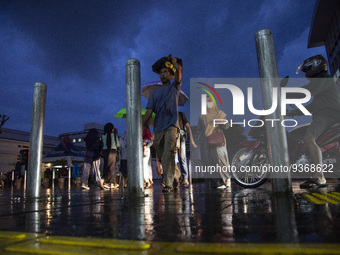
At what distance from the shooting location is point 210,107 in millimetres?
6434

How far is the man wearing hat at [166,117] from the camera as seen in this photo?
4.09 meters

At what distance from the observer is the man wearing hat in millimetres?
4086

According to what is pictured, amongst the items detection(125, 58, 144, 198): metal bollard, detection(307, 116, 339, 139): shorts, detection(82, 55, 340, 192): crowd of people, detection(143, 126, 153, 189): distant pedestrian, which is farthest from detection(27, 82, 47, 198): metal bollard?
detection(307, 116, 339, 139): shorts

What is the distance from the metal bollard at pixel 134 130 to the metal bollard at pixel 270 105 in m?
1.40

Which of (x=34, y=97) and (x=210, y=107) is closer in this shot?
(x=34, y=97)

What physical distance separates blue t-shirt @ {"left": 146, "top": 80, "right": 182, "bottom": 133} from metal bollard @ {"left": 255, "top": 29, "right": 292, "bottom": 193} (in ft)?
5.34

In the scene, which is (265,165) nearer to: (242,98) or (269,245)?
(242,98)

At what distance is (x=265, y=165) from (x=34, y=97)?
12.8ft

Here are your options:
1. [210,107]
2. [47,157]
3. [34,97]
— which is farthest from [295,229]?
A: [47,157]

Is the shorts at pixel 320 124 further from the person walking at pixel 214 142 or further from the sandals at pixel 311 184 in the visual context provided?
the person walking at pixel 214 142

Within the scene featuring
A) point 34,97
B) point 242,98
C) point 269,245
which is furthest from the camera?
point 242,98

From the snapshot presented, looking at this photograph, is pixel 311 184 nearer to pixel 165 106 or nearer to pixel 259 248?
pixel 165 106

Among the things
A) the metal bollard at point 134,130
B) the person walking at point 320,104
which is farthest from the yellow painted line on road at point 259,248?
the person walking at point 320,104

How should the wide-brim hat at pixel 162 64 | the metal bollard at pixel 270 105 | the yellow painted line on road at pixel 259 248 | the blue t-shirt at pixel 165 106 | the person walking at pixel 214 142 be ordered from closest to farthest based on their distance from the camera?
the yellow painted line on road at pixel 259 248, the metal bollard at pixel 270 105, the blue t-shirt at pixel 165 106, the wide-brim hat at pixel 162 64, the person walking at pixel 214 142
